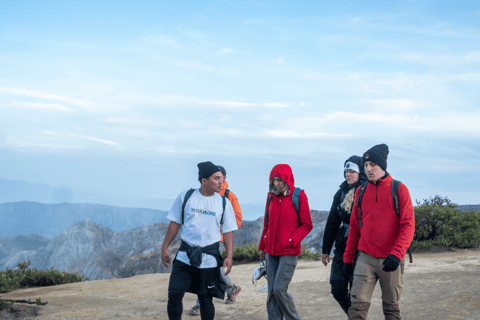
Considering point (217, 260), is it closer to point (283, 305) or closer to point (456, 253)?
point (283, 305)

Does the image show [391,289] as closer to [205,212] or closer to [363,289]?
[363,289]

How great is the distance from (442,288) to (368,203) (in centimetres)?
476

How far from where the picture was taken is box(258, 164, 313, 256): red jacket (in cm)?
484

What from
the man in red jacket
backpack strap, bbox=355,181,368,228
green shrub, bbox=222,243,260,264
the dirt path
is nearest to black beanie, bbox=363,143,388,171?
the man in red jacket

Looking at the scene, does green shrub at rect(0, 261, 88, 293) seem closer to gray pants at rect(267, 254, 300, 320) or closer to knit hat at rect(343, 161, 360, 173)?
→ gray pants at rect(267, 254, 300, 320)

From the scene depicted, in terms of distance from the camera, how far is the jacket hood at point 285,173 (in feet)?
16.2

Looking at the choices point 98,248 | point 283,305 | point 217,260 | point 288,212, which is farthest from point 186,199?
point 98,248

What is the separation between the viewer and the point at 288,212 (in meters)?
4.95

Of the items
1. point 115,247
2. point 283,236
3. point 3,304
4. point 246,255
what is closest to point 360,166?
point 283,236

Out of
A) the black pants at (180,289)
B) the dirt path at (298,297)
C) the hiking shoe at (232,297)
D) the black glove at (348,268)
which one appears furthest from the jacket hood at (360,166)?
the hiking shoe at (232,297)

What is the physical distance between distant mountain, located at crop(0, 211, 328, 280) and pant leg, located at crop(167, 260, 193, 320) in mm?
11327

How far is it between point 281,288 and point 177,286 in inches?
47.1

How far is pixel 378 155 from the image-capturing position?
165 inches

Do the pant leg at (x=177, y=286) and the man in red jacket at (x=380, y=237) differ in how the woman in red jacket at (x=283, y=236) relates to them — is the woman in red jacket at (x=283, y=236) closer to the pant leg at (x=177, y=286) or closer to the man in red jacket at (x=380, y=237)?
the man in red jacket at (x=380, y=237)
